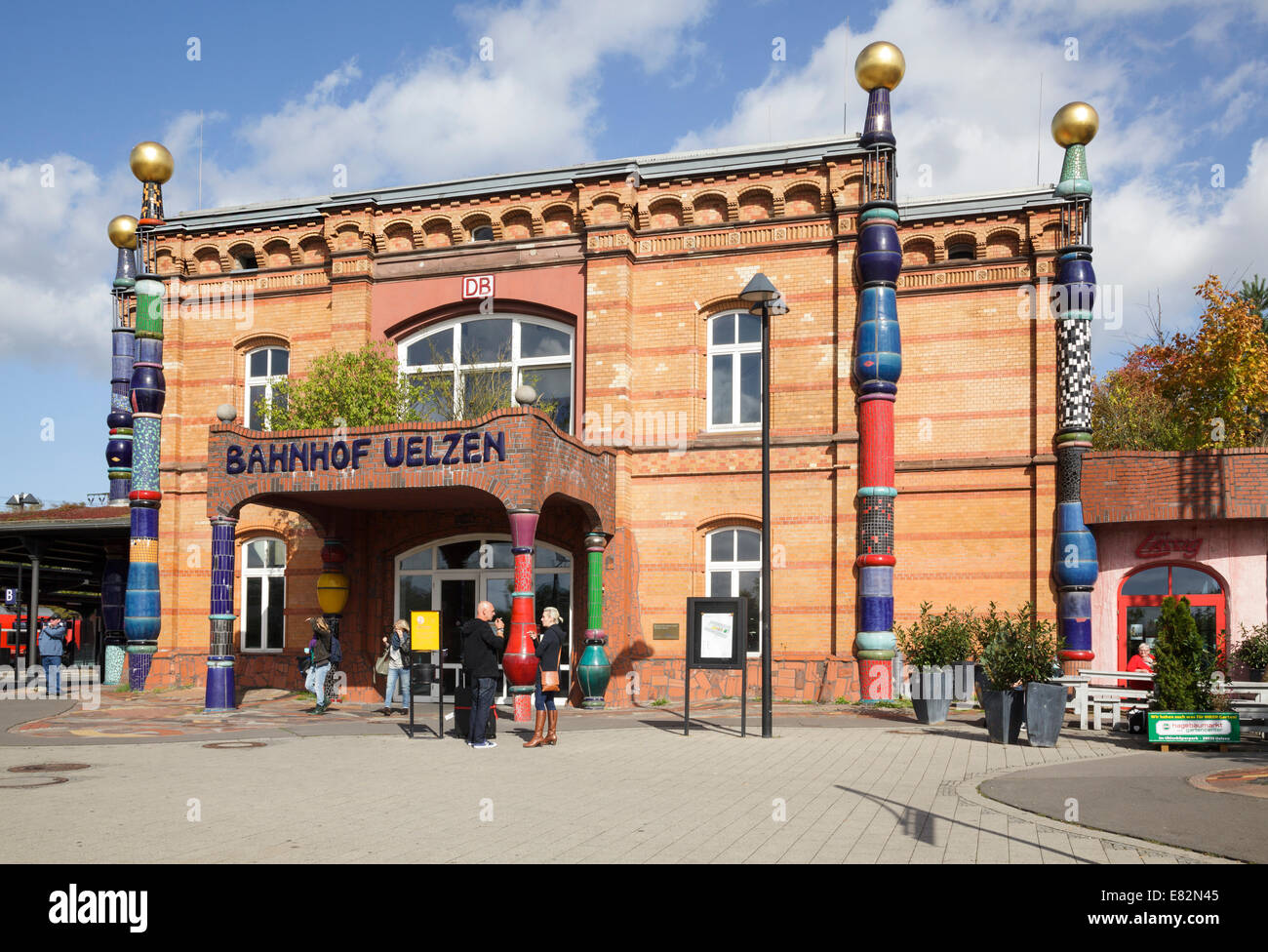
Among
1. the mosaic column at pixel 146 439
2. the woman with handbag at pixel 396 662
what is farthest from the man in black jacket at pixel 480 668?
the mosaic column at pixel 146 439

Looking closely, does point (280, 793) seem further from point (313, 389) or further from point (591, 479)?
point (313, 389)

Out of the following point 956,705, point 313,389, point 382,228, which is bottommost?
point 956,705

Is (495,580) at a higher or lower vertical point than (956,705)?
higher

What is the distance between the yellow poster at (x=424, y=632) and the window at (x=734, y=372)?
7500 millimetres

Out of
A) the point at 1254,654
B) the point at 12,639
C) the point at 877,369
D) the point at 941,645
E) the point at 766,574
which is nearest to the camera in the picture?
the point at 766,574

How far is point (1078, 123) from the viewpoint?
20609 millimetres

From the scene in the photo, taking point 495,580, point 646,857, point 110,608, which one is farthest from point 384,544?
point 646,857

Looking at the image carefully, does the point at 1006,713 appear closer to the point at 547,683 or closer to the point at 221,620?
the point at 547,683

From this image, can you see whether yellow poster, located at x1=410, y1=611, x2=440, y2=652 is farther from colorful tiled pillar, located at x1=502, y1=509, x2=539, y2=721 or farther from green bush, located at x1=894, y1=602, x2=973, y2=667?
green bush, located at x1=894, y1=602, x2=973, y2=667

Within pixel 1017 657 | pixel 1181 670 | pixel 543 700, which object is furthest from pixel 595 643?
pixel 1181 670

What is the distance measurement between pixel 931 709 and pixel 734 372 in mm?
7479

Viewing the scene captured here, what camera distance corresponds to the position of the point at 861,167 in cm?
2008

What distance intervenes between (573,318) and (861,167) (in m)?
5.89

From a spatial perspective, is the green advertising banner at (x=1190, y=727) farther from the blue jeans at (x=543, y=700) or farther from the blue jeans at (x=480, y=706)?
the blue jeans at (x=480, y=706)
